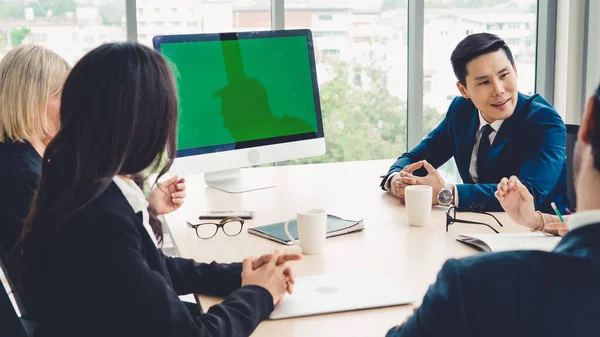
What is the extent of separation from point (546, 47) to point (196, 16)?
2020mm

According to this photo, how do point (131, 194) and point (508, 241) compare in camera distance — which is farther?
point (508, 241)

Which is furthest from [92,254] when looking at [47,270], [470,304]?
[470,304]

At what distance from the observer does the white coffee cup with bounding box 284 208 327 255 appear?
1688 millimetres

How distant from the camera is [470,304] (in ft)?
2.63

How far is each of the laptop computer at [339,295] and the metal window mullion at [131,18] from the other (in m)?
2.43

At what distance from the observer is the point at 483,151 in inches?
98.4

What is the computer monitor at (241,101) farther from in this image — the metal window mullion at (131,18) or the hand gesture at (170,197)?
the metal window mullion at (131,18)

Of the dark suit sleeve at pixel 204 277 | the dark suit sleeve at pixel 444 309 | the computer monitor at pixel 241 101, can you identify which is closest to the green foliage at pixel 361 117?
the computer monitor at pixel 241 101

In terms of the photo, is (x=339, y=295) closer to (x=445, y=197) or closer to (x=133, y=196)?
(x=133, y=196)

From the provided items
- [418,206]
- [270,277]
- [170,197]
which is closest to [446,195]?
[418,206]

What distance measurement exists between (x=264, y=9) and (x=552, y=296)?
10.5 ft

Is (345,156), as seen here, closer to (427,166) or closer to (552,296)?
(427,166)

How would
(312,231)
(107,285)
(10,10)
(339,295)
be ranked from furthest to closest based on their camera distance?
(10,10) → (312,231) → (339,295) → (107,285)

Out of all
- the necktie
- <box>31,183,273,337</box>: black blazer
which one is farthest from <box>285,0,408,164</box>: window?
<box>31,183,273,337</box>: black blazer
